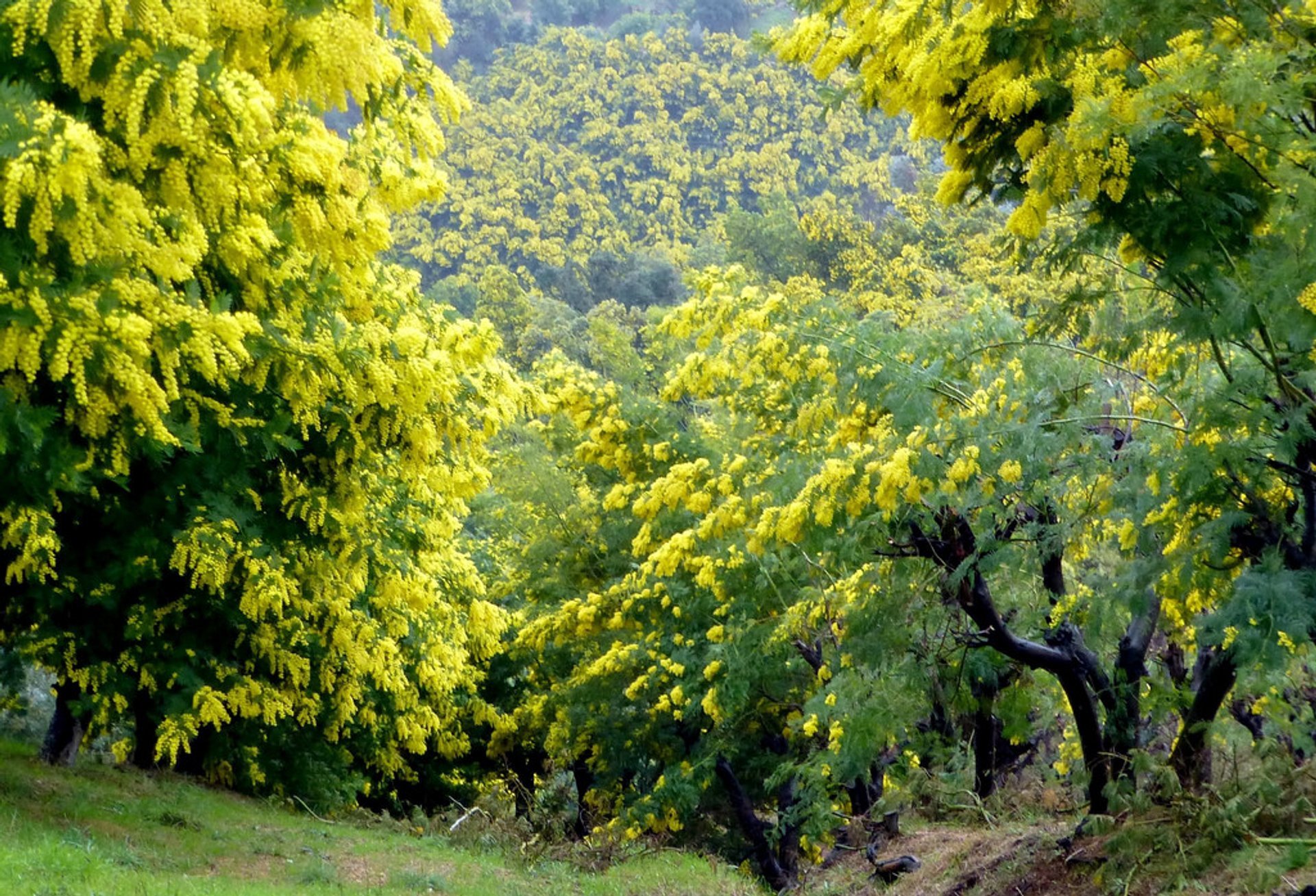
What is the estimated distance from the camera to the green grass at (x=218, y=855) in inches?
298

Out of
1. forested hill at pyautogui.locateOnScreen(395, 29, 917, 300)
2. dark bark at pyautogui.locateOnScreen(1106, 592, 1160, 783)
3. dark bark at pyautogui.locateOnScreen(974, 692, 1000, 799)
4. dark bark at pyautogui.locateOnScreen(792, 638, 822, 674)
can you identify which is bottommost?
dark bark at pyautogui.locateOnScreen(974, 692, 1000, 799)

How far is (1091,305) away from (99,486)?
650cm

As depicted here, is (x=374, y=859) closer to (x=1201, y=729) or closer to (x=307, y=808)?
(x=307, y=808)

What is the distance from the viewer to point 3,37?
A: 490 cm

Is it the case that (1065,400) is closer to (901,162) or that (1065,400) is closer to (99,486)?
(99,486)

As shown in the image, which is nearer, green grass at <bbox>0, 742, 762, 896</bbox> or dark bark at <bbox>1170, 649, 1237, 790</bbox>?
green grass at <bbox>0, 742, 762, 896</bbox>

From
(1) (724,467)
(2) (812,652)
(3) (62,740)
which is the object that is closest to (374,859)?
(3) (62,740)

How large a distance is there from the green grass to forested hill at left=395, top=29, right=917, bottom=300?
147 feet

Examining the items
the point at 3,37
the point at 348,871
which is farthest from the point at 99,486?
the point at 3,37

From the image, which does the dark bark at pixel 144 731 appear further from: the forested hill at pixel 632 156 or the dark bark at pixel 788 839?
the forested hill at pixel 632 156

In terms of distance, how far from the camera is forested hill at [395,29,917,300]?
63.6m

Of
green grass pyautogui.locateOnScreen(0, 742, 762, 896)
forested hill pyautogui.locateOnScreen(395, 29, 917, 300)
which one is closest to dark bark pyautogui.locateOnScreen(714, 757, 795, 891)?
green grass pyautogui.locateOnScreen(0, 742, 762, 896)

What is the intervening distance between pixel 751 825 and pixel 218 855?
21.7ft

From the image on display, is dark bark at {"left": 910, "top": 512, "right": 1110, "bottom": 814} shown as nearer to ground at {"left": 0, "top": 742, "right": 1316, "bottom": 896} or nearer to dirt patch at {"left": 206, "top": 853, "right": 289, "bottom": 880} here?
ground at {"left": 0, "top": 742, "right": 1316, "bottom": 896}
